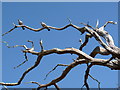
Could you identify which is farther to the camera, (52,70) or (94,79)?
(94,79)

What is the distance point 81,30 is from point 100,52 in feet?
1.96

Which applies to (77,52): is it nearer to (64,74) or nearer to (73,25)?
(64,74)

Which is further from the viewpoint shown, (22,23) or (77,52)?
(22,23)

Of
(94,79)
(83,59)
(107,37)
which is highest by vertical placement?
(107,37)

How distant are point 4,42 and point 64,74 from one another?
1351mm

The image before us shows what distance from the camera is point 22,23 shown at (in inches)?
193

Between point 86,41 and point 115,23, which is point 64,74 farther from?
point 115,23

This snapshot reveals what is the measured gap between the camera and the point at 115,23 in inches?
198

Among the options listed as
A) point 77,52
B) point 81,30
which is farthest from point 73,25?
point 77,52

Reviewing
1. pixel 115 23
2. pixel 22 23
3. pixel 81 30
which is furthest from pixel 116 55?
pixel 22 23

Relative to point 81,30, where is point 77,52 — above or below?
below

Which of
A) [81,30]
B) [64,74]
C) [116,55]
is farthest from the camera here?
[81,30]

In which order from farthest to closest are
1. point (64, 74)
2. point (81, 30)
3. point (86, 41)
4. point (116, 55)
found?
point (86, 41) → point (81, 30) → point (64, 74) → point (116, 55)

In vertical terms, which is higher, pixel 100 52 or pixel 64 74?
pixel 100 52
